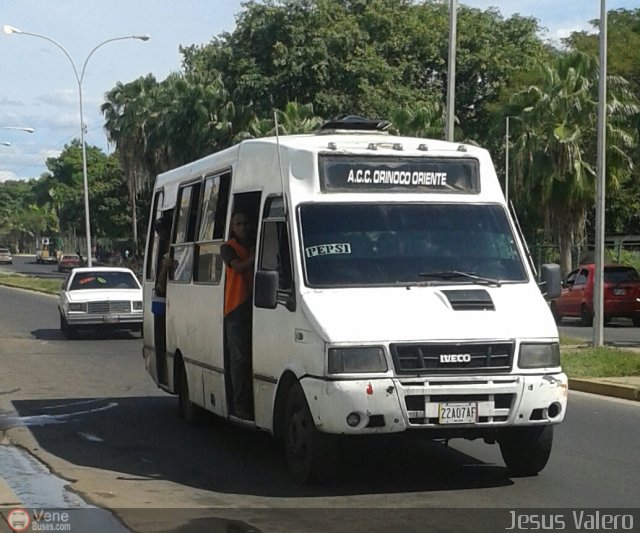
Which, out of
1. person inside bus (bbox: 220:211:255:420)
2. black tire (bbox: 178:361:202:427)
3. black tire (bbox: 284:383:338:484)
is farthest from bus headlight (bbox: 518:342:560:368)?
black tire (bbox: 178:361:202:427)

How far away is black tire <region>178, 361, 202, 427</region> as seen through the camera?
40.7 feet

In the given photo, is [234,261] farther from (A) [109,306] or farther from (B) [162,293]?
(A) [109,306]

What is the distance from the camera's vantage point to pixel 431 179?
9.73 meters

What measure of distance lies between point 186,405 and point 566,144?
30.4m

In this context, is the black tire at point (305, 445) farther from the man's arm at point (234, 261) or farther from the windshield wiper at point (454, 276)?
the man's arm at point (234, 261)

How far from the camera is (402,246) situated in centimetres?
933

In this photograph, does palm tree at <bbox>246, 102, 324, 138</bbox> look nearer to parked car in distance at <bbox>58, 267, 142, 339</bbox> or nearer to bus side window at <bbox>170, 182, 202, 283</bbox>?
parked car in distance at <bbox>58, 267, 142, 339</bbox>

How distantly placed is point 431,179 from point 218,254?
229 cm

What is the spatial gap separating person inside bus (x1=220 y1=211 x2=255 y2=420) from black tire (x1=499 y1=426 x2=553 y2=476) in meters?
2.24

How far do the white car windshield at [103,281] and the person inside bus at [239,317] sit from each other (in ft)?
55.8

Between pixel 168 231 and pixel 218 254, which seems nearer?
pixel 218 254

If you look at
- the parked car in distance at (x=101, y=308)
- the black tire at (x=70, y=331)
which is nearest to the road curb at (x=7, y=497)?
the parked car in distance at (x=101, y=308)

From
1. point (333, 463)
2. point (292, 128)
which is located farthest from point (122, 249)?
point (333, 463)

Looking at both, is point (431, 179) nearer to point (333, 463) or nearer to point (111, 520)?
point (333, 463)
